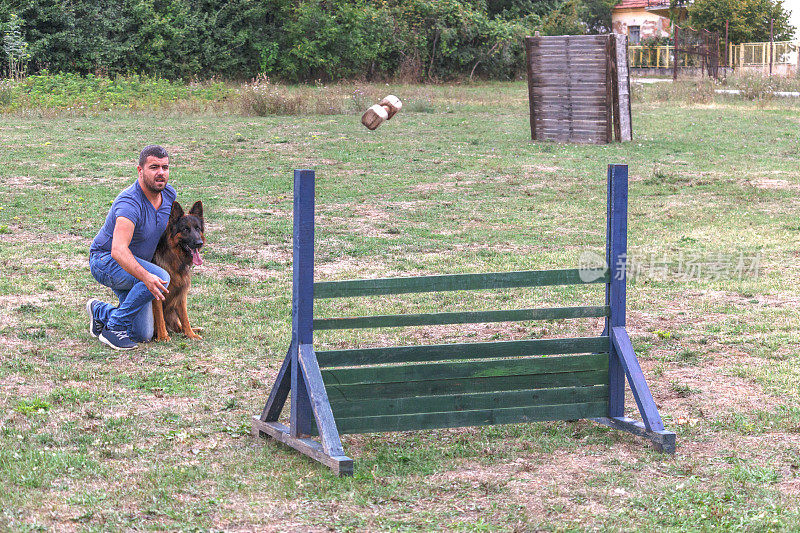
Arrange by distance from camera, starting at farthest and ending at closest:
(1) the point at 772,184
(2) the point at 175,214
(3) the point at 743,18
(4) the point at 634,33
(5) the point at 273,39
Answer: (4) the point at 634,33 < (3) the point at 743,18 < (5) the point at 273,39 < (1) the point at 772,184 < (2) the point at 175,214

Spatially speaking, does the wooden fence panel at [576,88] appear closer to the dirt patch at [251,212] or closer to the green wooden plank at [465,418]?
the dirt patch at [251,212]

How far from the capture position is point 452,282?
496 centimetres

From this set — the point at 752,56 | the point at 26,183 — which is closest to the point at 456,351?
the point at 26,183

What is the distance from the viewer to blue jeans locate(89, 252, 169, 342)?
21.8 ft

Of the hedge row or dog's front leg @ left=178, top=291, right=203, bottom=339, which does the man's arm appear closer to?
dog's front leg @ left=178, top=291, right=203, bottom=339

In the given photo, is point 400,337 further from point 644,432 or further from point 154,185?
point 644,432

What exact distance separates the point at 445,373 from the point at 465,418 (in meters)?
0.26

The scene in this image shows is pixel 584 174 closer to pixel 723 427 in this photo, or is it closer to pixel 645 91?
pixel 723 427

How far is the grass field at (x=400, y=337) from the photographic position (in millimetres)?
4195

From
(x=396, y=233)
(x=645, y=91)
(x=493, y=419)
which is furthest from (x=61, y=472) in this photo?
(x=645, y=91)

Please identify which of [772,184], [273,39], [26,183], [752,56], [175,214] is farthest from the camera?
[752,56]

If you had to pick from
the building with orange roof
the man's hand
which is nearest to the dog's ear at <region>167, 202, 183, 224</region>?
the man's hand

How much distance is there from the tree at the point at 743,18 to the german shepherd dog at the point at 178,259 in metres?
48.4

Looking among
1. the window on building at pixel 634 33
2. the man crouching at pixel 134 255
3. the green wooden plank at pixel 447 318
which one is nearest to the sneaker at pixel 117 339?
the man crouching at pixel 134 255
